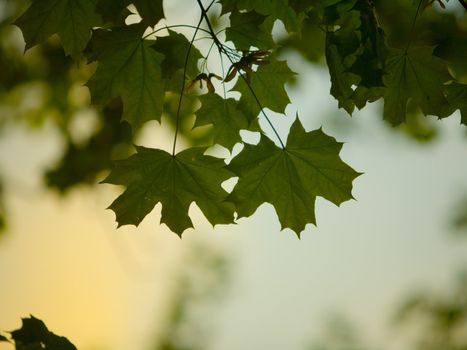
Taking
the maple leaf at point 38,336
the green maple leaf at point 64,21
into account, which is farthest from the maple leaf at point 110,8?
the maple leaf at point 38,336

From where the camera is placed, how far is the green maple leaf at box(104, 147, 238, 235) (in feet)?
6.21

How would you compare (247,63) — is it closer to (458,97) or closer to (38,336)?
(458,97)

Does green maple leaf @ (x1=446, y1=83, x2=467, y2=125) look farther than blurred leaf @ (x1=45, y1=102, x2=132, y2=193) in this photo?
No

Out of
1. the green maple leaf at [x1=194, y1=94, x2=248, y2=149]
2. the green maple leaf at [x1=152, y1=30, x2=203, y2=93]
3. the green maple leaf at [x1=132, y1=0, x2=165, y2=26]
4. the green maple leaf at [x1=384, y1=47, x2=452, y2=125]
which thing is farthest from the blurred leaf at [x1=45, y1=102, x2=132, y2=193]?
the green maple leaf at [x1=132, y1=0, x2=165, y2=26]

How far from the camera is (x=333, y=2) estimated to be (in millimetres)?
1673

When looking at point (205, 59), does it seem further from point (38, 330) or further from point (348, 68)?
point (38, 330)

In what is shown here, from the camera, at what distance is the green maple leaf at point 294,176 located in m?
1.91

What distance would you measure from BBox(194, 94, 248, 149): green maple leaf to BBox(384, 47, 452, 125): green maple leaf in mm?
555

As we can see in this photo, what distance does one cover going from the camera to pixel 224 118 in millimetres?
2105

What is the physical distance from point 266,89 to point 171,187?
21.7 inches

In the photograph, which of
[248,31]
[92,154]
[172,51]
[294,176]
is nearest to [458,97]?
[294,176]

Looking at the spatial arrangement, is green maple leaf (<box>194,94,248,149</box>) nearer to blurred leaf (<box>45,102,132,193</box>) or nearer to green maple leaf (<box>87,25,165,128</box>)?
green maple leaf (<box>87,25,165,128</box>)

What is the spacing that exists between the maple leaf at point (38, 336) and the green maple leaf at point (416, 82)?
4.45 ft

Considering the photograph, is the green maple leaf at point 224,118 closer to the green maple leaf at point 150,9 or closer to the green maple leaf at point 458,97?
the green maple leaf at point 150,9
